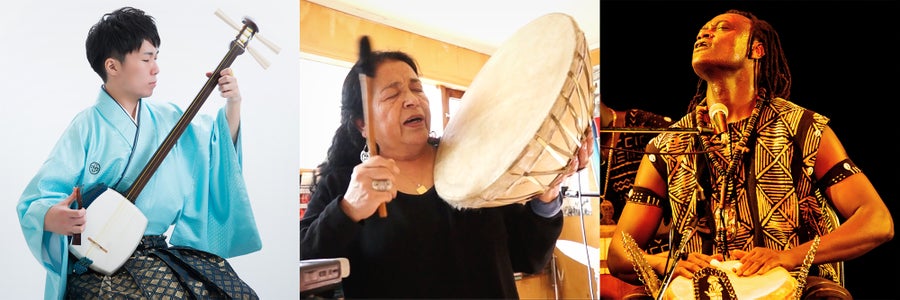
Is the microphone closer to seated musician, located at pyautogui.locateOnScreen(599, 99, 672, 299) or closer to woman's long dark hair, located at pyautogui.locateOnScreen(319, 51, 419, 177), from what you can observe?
seated musician, located at pyautogui.locateOnScreen(599, 99, 672, 299)

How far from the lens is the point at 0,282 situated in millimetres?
2348

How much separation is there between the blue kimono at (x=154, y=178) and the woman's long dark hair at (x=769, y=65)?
197 cm

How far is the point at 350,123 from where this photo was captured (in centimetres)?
272

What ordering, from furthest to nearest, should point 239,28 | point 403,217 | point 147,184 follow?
point 403,217
point 239,28
point 147,184

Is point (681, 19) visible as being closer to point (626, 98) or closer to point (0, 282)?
point (626, 98)

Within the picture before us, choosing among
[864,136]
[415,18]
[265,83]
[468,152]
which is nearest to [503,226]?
[468,152]

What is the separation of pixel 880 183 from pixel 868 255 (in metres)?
0.27

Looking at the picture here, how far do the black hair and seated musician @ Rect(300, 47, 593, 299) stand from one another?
687 mm

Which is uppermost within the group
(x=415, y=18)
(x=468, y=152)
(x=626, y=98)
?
(x=415, y=18)

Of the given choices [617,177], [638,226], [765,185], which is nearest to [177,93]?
[617,177]

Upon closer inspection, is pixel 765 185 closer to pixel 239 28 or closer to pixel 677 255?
pixel 677 255

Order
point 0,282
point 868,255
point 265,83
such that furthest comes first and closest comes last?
point 868,255 < point 265,83 < point 0,282

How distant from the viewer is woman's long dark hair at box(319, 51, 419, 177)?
2.71 m

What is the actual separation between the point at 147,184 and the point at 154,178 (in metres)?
0.03
